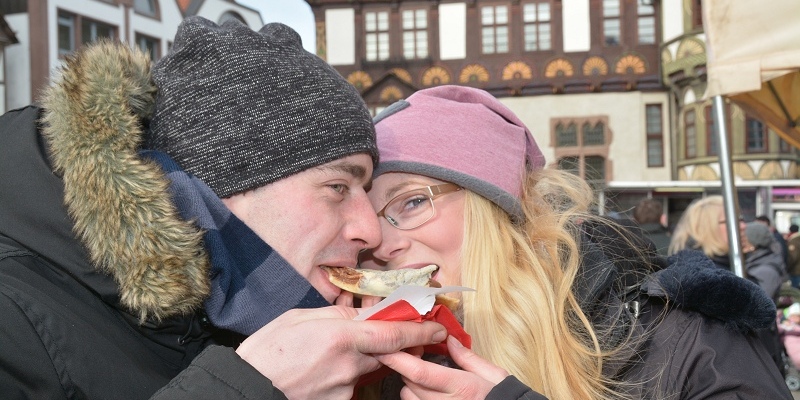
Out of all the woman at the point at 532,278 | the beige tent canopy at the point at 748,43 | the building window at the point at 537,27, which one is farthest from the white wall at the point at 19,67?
the woman at the point at 532,278

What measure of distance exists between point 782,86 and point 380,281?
3.43m

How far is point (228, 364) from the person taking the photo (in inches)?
59.6

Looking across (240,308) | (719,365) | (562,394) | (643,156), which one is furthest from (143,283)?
(643,156)

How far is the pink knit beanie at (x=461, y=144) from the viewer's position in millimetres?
2494

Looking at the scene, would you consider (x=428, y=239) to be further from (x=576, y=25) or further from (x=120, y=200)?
(x=576, y=25)

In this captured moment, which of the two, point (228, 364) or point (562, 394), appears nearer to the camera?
point (228, 364)

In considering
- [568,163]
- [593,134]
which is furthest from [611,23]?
[568,163]

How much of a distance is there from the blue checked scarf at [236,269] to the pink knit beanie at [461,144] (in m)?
0.66

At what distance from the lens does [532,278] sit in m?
2.39

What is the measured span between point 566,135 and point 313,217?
24.1m

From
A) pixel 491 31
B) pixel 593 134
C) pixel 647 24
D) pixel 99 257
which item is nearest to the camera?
pixel 99 257

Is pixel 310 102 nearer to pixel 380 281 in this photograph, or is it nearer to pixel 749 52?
pixel 380 281

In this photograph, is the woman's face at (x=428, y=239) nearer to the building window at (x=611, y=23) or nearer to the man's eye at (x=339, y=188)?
the man's eye at (x=339, y=188)

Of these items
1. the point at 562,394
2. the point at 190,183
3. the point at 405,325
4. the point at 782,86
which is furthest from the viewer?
the point at 782,86
